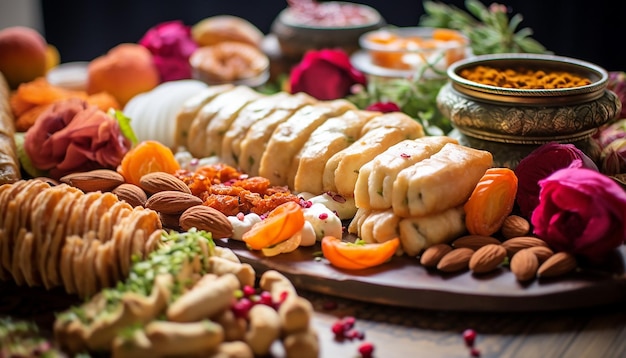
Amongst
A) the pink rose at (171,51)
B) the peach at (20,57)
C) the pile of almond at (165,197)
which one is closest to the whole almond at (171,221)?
the pile of almond at (165,197)

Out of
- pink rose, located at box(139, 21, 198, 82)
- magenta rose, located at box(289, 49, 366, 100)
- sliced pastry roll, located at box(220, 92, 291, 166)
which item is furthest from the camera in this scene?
pink rose, located at box(139, 21, 198, 82)

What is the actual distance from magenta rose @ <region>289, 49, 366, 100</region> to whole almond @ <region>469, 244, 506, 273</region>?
154cm

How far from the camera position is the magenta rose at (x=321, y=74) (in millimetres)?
3375

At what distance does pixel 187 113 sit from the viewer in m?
2.98

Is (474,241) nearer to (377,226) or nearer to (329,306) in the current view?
(377,226)

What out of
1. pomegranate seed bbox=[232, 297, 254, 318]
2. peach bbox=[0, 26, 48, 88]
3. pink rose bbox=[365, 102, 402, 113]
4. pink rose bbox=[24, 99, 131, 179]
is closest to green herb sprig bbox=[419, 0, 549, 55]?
pink rose bbox=[365, 102, 402, 113]

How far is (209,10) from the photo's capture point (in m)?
5.54

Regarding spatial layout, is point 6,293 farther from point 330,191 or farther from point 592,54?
point 592,54

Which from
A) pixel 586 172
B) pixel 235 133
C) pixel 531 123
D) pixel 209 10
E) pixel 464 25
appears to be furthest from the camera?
pixel 209 10

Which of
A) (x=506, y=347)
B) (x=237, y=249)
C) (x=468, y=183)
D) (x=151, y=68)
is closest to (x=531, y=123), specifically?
(x=468, y=183)

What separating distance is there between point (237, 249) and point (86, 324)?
2.00 ft

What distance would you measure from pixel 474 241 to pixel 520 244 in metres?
0.14

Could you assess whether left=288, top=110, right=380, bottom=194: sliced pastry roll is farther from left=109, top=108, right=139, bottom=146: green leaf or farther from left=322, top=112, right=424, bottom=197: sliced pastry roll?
left=109, top=108, right=139, bottom=146: green leaf

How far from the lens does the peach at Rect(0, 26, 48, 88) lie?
3.66 m
